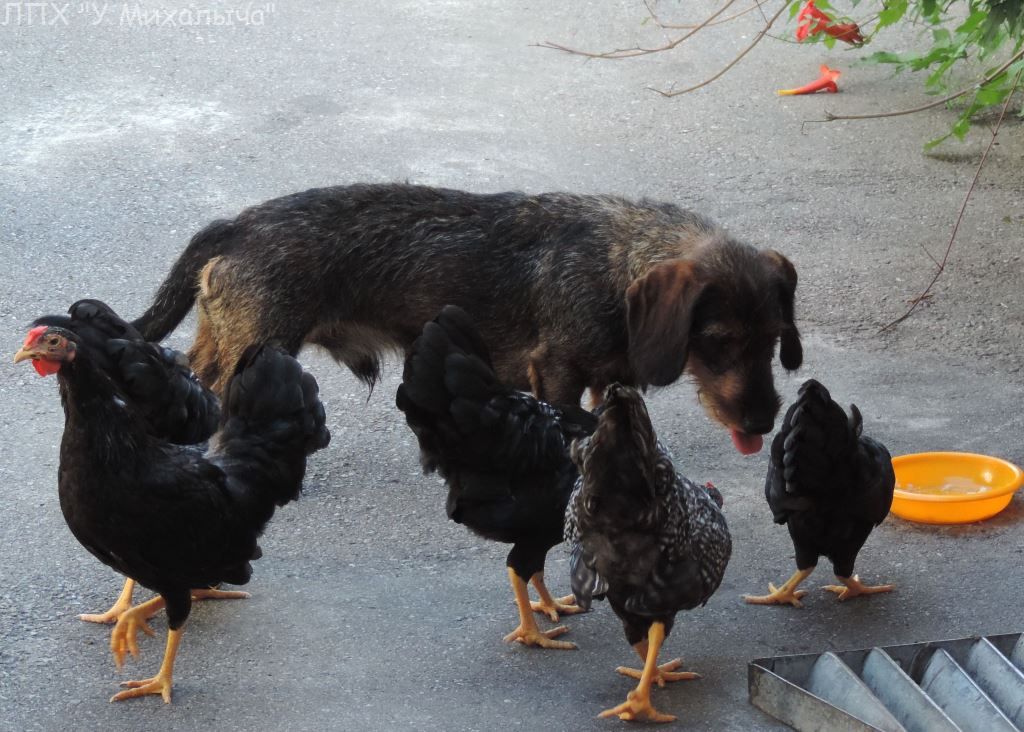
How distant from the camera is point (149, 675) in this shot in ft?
14.3

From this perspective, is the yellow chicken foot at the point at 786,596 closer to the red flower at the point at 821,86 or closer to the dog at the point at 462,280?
the dog at the point at 462,280

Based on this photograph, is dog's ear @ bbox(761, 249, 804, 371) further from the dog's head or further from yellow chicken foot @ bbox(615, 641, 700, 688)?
yellow chicken foot @ bbox(615, 641, 700, 688)

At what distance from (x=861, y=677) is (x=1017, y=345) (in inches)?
128

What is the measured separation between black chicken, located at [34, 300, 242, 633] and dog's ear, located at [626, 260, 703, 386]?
170 cm

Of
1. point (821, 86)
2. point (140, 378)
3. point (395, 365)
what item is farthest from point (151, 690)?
point (821, 86)

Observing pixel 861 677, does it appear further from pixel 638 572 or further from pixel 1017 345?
pixel 1017 345

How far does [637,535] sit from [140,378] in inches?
74.6

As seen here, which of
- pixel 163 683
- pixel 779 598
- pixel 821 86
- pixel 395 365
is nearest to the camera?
pixel 163 683

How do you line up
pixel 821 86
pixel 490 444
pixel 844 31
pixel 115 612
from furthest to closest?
1. pixel 821 86
2. pixel 844 31
3. pixel 115 612
4. pixel 490 444

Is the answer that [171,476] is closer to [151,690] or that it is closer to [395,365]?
[151,690]

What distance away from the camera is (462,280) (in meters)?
5.36

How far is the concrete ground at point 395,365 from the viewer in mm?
4406

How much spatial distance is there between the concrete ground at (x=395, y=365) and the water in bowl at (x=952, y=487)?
165mm

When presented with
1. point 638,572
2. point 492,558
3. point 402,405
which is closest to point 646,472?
point 638,572
